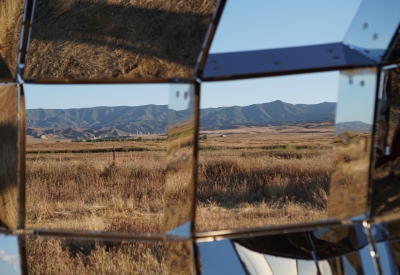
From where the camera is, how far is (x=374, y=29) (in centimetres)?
208

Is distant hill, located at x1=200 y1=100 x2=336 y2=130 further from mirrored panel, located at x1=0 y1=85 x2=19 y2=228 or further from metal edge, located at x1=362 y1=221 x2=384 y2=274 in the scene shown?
metal edge, located at x1=362 y1=221 x2=384 y2=274

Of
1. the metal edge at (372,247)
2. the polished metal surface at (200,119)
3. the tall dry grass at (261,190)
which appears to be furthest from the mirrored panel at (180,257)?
the tall dry grass at (261,190)

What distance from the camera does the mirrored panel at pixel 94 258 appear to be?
31.6ft

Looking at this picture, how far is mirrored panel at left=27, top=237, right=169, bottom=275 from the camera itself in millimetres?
9617

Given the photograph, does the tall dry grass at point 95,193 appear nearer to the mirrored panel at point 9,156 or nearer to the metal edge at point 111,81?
the mirrored panel at point 9,156

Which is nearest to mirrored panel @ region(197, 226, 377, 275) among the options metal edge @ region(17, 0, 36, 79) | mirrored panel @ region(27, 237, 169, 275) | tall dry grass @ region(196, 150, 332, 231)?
metal edge @ region(17, 0, 36, 79)

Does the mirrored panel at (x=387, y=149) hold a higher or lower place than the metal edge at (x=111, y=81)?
lower

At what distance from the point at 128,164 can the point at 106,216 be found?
165 inches

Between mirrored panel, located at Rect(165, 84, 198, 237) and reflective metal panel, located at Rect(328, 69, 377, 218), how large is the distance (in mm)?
666

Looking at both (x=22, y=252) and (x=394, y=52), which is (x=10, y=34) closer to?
(x=22, y=252)

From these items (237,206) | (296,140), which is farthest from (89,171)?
(296,140)

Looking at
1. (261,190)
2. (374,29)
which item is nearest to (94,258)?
(374,29)

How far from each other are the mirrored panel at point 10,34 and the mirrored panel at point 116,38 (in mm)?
70

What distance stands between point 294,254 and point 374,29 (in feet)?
3.50
